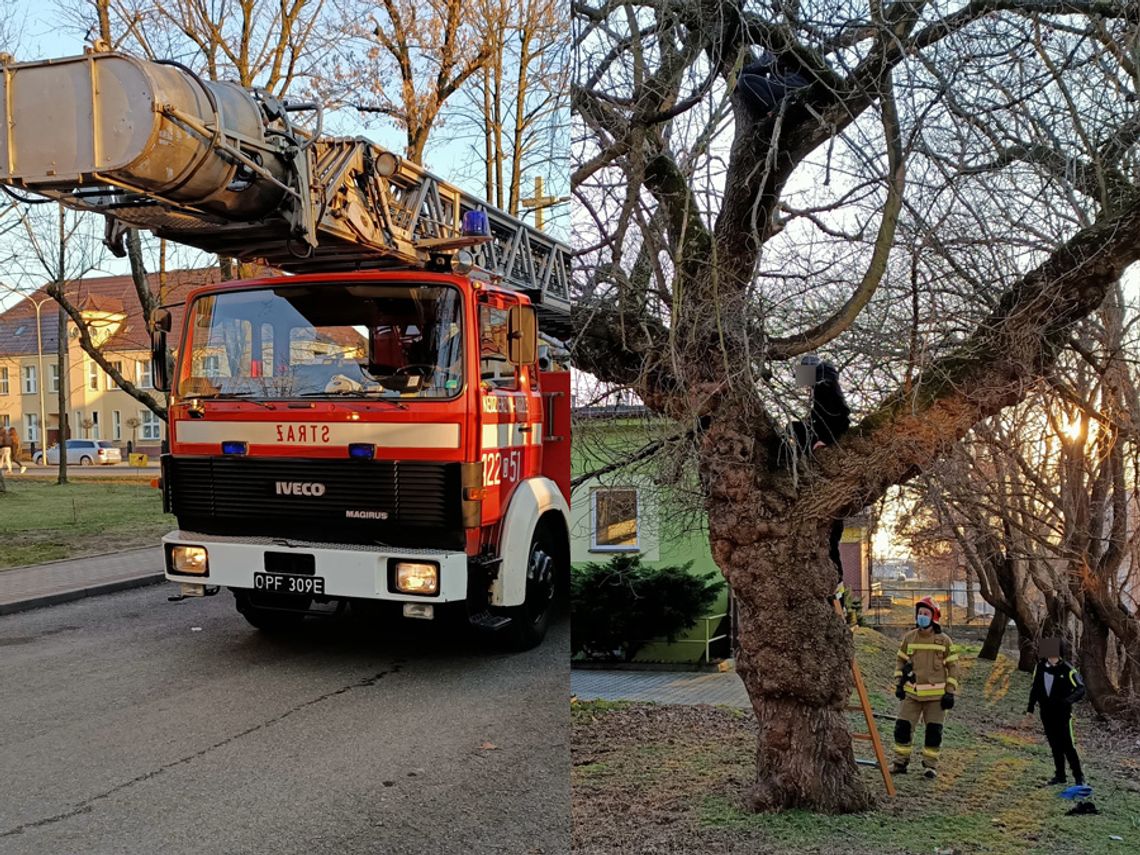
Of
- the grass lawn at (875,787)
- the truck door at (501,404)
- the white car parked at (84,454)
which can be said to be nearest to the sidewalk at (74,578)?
the white car parked at (84,454)

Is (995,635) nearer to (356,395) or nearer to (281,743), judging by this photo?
(281,743)

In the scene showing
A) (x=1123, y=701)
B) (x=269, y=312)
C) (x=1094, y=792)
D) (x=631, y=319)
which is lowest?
(x=1094, y=792)

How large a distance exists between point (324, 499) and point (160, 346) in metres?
1.25

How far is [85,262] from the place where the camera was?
6.26 m

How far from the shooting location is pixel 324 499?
4.28 metres

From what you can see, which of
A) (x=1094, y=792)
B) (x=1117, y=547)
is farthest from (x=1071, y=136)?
(x=1094, y=792)

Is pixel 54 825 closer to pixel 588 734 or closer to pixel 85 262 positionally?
pixel 588 734

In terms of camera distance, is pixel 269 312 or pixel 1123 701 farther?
pixel 269 312

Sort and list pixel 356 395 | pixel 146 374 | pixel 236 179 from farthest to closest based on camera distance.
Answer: pixel 146 374, pixel 356 395, pixel 236 179

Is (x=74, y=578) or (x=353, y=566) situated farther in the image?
(x=74, y=578)

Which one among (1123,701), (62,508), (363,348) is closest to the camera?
(1123,701)

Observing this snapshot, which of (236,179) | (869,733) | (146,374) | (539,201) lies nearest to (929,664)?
(869,733)

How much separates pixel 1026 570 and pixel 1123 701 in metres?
0.36

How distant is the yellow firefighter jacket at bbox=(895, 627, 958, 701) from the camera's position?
2.36 metres
